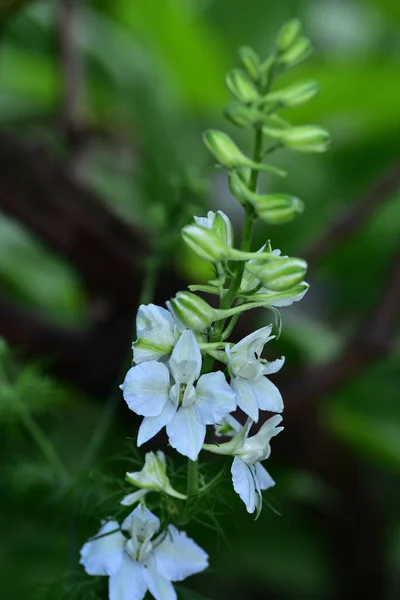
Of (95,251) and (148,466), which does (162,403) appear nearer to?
(148,466)

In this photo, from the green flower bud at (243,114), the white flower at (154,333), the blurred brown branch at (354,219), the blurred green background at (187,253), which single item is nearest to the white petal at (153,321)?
the white flower at (154,333)

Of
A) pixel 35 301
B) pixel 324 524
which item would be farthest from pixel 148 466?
pixel 324 524

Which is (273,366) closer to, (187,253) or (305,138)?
(305,138)

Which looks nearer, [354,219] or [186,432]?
[186,432]

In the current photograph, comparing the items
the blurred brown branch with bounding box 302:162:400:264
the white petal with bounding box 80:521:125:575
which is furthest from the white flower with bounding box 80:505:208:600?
the blurred brown branch with bounding box 302:162:400:264

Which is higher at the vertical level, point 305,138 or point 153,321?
point 305,138

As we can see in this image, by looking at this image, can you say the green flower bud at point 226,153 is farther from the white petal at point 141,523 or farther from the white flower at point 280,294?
the white petal at point 141,523

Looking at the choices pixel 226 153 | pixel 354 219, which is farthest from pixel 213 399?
pixel 354 219

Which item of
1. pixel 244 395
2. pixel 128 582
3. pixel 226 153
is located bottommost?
pixel 128 582
